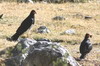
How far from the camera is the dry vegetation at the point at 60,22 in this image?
15.5m

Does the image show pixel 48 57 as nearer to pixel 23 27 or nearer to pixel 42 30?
pixel 23 27

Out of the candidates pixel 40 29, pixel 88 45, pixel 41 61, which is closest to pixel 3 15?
pixel 40 29

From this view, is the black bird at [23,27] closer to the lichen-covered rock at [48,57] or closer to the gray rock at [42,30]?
the gray rock at [42,30]

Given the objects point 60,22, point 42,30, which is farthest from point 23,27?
point 60,22

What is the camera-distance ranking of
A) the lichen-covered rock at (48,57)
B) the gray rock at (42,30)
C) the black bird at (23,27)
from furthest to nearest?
the gray rock at (42,30), the black bird at (23,27), the lichen-covered rock at (48,57)

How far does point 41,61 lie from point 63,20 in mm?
11853

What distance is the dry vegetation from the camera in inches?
609

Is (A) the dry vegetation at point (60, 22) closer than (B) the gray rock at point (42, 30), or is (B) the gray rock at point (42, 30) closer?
(A) the dry vegetation at point (60, 22)

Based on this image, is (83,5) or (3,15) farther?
(83,5)

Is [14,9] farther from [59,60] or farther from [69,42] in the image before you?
[59,60]

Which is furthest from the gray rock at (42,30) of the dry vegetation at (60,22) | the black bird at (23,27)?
the black bird at (23,27)

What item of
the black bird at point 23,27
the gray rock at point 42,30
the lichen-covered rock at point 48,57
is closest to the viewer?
the lichen-covered rock at point 48,57

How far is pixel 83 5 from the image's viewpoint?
89.7 feet

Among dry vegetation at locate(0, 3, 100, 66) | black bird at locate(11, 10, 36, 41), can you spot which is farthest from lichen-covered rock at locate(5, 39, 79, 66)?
black bird at locate(11, 10, 36, 41)
